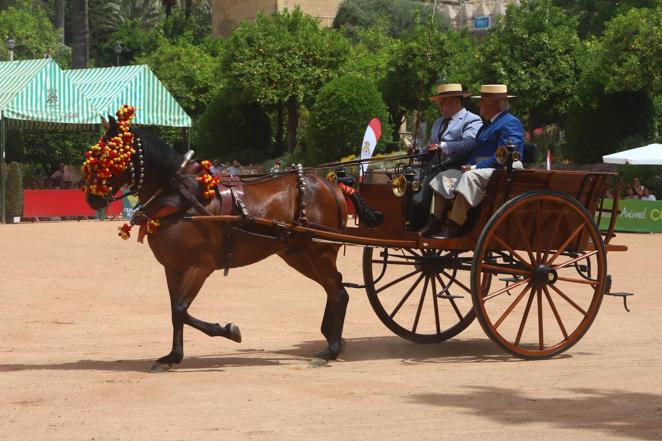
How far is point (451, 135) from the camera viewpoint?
10203 millimetres

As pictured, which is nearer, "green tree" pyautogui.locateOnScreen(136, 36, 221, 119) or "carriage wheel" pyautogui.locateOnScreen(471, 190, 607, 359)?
"carriage wheel" pyautogui.locateOnScreen(471, 190, 607, 359)

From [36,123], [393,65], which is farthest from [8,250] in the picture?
[393,65]

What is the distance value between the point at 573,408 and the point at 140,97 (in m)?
28.2

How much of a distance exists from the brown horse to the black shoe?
0.76 meters

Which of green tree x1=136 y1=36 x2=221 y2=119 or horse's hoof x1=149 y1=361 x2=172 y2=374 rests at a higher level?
green tree x1=136 y1=36 x2=221 y2=119

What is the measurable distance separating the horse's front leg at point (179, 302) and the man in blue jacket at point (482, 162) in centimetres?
221

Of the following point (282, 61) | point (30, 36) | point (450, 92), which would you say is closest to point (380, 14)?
point (30, 36)

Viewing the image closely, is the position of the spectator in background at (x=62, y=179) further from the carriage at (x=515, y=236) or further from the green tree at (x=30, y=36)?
the carriage at (x=515, y=236)

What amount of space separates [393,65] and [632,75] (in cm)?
1302

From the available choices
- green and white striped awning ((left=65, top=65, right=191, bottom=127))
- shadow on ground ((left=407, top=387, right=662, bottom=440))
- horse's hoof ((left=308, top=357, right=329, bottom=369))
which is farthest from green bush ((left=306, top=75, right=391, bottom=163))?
shadow on ground ((left=407, top=387, right=662, bottom=440))

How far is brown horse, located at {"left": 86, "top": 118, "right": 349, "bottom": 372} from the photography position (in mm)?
9352

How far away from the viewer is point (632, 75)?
34375 millimetres

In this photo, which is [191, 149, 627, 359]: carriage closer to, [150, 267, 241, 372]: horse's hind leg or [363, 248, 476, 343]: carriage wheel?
[363, 248, 476, 343]: carriage wheel

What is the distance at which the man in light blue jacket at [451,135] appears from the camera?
398 inches
